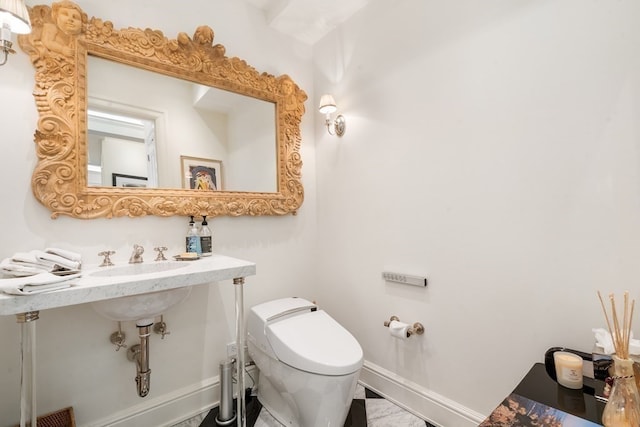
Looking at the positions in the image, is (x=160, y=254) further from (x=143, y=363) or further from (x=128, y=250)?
(x=143, y=363)

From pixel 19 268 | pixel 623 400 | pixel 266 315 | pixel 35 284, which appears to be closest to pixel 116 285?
pixel 35 284

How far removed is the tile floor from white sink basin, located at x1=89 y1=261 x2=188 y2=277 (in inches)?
33.2

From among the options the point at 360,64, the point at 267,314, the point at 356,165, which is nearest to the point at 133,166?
the point at 267,314

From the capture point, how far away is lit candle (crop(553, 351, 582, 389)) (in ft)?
2.93

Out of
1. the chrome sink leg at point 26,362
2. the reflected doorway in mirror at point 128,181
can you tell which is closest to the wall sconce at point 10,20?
the reflected doorway in mirror at point 128,181

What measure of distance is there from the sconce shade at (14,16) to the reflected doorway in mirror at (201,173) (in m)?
0.72

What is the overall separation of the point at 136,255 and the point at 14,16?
98cm

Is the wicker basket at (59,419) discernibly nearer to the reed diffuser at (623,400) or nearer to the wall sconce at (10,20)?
the wall sconce at (10,20)

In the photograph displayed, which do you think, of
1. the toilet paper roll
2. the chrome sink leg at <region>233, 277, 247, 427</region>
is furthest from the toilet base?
the toilet paper roll

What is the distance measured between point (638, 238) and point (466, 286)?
0.60 meters

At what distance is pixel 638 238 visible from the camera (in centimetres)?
96

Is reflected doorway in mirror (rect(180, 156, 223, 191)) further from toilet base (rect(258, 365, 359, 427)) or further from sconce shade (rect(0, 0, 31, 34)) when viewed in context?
toilet base (rect(258, 365, 359, 427))

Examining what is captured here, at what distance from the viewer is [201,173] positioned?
5.36ft

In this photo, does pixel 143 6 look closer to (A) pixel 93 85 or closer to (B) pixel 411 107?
(A) pixel 93 85
